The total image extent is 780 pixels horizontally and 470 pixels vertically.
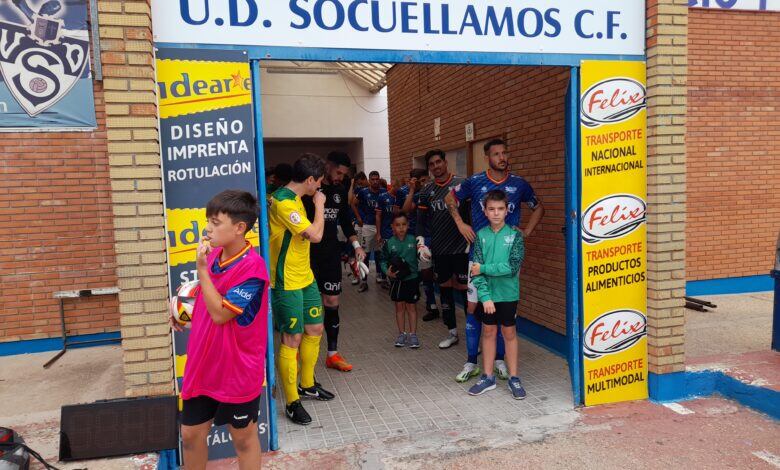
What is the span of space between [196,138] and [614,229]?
330cm

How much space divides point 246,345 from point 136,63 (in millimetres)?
1911

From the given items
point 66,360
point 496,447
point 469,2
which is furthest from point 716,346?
point 66,360

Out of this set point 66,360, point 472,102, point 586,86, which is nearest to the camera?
point 586,86

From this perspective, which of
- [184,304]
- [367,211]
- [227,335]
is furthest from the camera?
[367,211]

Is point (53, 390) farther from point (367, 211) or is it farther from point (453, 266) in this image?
point (367, 211)

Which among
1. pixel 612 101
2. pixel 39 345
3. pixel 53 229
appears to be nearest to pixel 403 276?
pixel 612 101

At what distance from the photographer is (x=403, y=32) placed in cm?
371

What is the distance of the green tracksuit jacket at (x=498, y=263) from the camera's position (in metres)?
4.35

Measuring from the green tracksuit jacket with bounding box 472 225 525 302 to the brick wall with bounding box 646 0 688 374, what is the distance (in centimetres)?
109

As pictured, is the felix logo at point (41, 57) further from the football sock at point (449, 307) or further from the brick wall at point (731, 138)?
the brick wall at point (731, 138)

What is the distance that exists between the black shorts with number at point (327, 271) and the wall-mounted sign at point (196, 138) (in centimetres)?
156

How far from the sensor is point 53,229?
5.85 metres

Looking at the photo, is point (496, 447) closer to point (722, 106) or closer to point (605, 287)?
point (605, 287)

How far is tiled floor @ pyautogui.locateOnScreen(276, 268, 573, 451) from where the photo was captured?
155 inches
